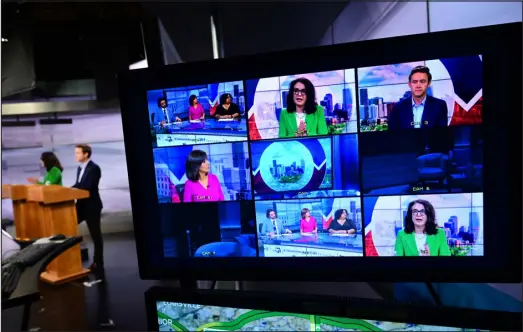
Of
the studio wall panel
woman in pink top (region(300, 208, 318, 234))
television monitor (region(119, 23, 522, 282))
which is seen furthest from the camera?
the studio wall panel

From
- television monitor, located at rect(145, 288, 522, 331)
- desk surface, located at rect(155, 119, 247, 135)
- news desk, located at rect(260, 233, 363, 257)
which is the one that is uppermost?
desk surface, located at rect(155, 119, 247, 135)

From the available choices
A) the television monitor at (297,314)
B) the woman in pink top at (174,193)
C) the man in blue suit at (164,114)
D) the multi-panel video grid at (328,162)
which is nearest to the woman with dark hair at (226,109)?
the multi-panel video grid at (328,162)

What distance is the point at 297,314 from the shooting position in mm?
1058

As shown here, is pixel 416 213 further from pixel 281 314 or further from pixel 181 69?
pixel 181 69

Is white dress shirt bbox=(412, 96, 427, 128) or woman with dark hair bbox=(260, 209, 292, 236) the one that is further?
woman with dark hair bbox=(260, 209, 292, 236)

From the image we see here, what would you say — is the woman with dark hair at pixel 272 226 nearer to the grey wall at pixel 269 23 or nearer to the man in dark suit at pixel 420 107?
the man in dark suit at pixel 420 107

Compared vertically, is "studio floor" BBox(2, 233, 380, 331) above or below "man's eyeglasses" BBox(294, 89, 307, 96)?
below

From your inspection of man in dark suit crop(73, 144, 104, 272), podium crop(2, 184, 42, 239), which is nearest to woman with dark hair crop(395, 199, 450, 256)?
man in dark suit crop(73, 144, 104, 272)

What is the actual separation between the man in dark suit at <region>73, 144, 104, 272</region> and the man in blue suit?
15.8 inches

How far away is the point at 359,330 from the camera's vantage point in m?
1.01

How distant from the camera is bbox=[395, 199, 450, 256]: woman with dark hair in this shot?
0.99 m

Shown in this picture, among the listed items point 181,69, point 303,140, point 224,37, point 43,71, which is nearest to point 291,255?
point 303,140

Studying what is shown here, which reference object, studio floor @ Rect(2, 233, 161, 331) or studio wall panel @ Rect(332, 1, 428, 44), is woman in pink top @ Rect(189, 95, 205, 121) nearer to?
studio wall panel @ Rect(332, 1, 428, 44)

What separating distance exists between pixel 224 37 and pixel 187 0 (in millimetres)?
178
